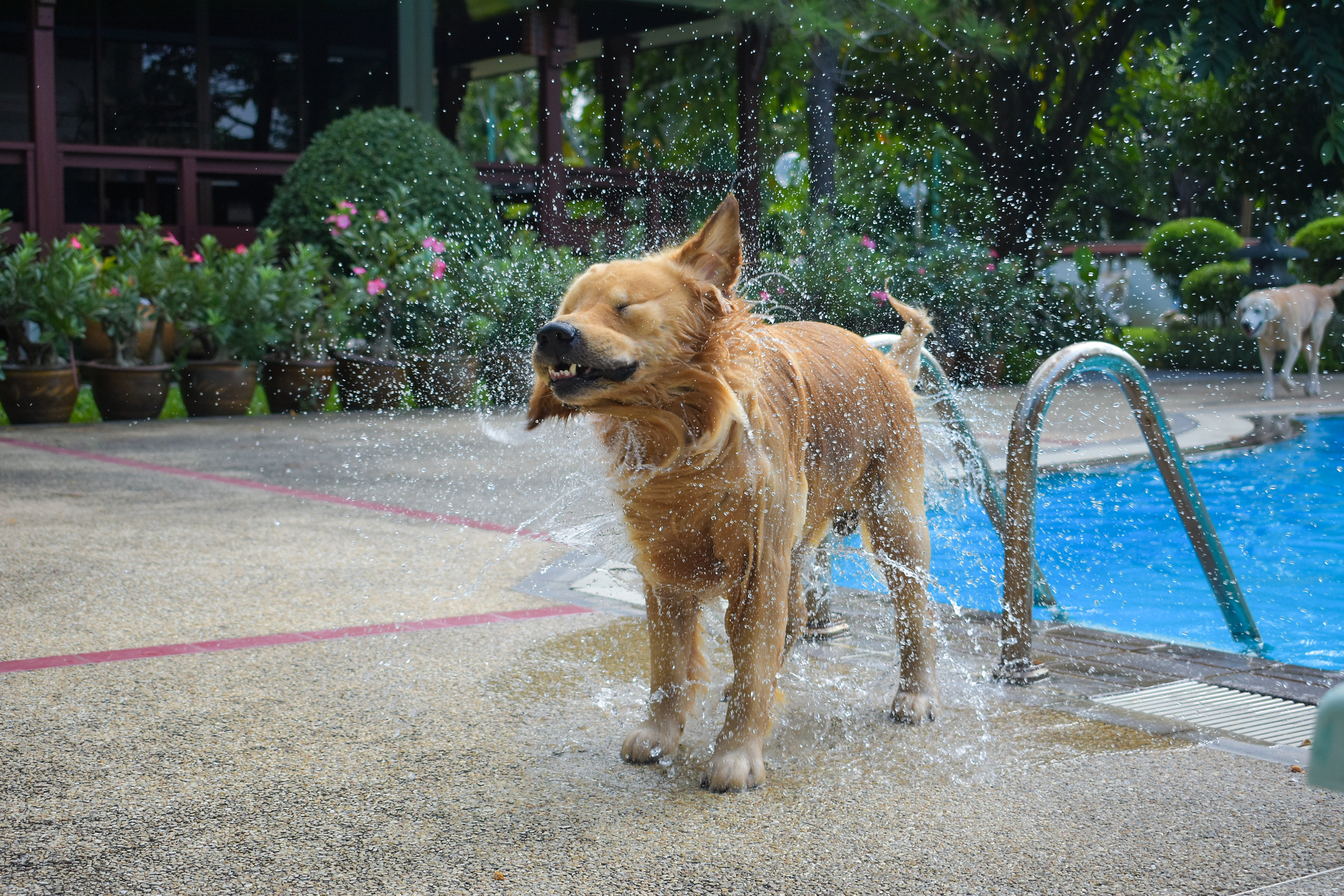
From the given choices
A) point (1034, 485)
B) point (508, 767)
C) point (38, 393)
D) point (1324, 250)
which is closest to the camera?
point (508, 767)

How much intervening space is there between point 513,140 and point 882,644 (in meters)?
38.3

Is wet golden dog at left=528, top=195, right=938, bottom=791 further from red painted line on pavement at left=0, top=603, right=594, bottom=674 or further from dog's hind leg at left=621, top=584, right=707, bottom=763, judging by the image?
red painted line on pavement at left=0, top=603, right=594, bottom=674

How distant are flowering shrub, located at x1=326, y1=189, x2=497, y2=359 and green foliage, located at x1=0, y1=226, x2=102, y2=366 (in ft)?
7.72

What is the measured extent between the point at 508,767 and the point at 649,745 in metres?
0.35

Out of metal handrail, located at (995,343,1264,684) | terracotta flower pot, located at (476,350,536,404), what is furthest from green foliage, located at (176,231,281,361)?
metal handrail, located at (995,343,1264,684)

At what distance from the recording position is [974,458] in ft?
16.2

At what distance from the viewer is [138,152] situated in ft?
46.2

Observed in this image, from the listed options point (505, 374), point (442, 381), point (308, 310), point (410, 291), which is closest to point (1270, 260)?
point (505, 374)

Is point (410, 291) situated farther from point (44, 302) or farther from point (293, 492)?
point (293, 492)

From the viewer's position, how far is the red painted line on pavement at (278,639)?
13.3ft

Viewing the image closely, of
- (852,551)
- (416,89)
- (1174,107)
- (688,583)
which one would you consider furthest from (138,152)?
(1174,107)

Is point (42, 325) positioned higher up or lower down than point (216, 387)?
higher up

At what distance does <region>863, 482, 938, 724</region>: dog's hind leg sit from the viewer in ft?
12.2

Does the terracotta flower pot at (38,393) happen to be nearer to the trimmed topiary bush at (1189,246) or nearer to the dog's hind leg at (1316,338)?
the dog's hind leg at (1316,338)
